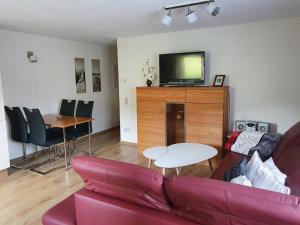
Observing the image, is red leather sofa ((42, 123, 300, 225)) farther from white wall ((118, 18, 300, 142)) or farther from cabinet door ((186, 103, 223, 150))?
white wall ((118, 18, 300, 142))

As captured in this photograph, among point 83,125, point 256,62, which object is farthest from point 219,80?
Answer: point 83,125

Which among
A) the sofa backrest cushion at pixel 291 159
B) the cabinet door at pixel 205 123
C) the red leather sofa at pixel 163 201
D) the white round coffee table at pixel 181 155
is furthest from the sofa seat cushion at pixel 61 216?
the cabinet door at pixel 205 123

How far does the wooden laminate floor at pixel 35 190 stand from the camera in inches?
100

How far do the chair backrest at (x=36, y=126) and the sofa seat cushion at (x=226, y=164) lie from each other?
8.27ft

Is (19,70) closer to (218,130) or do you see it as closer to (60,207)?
(60,207)

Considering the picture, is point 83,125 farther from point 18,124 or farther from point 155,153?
point 155,153

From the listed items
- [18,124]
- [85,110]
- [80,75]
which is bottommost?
[18,124]

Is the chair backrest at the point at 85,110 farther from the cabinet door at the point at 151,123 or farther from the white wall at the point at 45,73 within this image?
the cabinet door at the point at 151,123

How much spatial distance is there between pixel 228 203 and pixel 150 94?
317 centimetres

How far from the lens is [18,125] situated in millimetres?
3840

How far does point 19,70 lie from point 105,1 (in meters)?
2.40

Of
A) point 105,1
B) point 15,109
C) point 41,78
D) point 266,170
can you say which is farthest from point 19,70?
point 266,170

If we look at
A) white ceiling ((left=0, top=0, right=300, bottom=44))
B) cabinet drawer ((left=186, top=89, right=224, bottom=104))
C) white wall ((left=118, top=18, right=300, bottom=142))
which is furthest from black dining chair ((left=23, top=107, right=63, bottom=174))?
white wall ((left=118, top=18, right=300, bottom=142))

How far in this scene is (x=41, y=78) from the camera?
452cm
